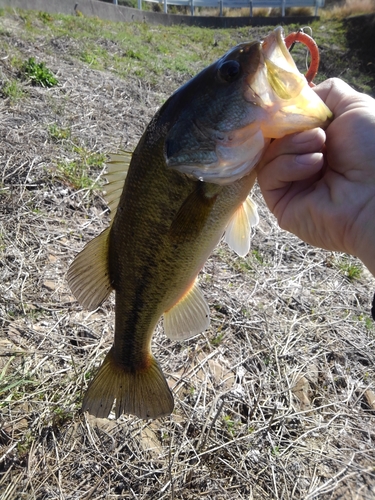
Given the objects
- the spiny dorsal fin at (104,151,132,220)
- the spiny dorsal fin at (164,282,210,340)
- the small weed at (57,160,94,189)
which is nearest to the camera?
the spiny dorsal fin at (104,151,132,220)

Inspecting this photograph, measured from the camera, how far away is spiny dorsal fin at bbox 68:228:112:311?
1773mm

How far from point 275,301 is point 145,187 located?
2.16 meters

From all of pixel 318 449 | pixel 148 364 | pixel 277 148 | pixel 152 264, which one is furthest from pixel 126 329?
pixel 318 449

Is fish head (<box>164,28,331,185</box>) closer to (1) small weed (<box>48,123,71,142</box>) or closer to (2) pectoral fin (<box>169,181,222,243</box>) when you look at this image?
(2) pectoral fin (<box>169,181,222,243</box>)

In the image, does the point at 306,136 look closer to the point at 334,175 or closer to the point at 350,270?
the point at 334,175

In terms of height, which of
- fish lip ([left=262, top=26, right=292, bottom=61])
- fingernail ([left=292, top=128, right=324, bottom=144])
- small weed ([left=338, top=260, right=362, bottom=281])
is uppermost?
fish lip ([left=262, top=26, right=292, bottom=61])

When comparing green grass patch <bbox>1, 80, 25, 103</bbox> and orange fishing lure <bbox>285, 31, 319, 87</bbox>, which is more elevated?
orange fishing lure <bbox>285, 31, 319, 87</bbox>

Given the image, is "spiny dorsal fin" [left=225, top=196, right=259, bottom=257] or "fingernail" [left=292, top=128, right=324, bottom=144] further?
"spiny dorsal fin" [left=225, top=196, right=259, bottom=257]

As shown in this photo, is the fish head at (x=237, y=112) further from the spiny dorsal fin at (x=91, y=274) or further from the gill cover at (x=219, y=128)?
the spiny dorsal fin at (x=91, y=274)

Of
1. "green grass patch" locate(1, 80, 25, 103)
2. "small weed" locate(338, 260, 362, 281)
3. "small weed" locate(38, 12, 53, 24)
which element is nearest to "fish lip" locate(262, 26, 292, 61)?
"small weed" locate(338, 260, 362, 281)

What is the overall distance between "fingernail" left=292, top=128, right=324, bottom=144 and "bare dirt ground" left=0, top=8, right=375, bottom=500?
61.0 inches

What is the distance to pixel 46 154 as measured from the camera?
412 centimetres

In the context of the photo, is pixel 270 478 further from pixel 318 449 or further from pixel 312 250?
pixel 312 250

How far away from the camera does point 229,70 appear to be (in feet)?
4.50
